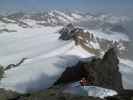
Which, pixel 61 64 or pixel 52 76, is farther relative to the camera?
pixel 61 64

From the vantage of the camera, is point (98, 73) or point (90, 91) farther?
point (98, 73)

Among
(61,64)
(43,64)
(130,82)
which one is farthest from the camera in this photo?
(130,82)

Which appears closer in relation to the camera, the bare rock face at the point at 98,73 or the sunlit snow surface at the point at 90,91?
the sunlit snow surface at the point at 90,91

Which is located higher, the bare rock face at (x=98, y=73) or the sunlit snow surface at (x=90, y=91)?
the sunlit snow surface at (x=90, y=91)

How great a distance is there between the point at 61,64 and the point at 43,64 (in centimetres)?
718

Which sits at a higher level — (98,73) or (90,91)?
(90,91)

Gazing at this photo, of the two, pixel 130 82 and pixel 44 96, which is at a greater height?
pixel 44 96

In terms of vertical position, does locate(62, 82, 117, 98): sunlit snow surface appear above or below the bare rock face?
above

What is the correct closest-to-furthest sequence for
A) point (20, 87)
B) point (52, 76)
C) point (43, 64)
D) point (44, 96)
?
point (44, 96), point (20, 87), point (52, 76), point (43, 64)

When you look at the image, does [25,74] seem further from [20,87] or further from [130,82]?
[130,82]

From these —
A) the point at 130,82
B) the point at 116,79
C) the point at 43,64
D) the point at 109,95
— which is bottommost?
the point at 130,82

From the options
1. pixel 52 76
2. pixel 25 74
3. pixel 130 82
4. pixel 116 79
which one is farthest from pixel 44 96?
pixel 130 82

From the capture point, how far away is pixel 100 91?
2516 cm

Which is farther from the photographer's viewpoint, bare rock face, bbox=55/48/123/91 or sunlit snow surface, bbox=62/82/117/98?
bare rock face, bbox=55/48/123/91
